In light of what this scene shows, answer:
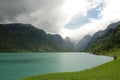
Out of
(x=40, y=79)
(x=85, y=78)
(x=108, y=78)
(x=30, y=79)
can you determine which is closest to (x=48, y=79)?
(x=40, y=79)

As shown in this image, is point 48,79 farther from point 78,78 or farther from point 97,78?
point 97,78

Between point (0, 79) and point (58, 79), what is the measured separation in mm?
27196

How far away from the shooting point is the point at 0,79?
57156mm

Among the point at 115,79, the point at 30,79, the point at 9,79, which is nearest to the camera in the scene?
the point at 115,79

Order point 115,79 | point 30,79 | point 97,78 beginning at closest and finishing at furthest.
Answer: point 115,79 < point 97,78 < point 30,79

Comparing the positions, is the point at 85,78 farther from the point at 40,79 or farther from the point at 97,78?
the point at 40,79

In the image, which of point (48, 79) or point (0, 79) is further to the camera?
point (0, 79)

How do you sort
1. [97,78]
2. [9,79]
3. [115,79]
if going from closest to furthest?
[115,79] → [97,78] → [9,79]

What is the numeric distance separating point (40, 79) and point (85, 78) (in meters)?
8.64

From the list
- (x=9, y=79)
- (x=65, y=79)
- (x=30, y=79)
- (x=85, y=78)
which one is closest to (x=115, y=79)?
(x=85, y=78)

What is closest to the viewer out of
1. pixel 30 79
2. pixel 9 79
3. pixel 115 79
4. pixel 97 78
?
pixel 115 79

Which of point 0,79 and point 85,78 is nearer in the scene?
point 85,78

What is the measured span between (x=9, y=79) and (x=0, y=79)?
2934 millimetres

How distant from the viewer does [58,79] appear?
3656 cm
